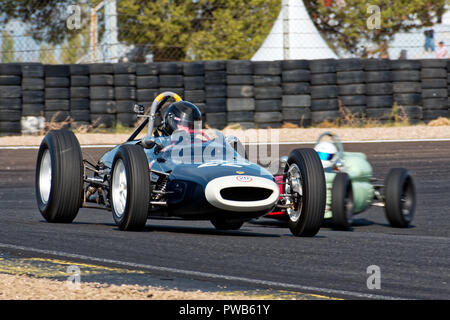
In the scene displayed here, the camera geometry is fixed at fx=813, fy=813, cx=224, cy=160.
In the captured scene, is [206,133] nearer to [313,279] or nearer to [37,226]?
[37,226]

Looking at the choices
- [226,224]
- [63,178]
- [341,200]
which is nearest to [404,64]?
[341,200]

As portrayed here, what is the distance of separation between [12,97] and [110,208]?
7153 millimetres

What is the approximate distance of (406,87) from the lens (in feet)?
47.4

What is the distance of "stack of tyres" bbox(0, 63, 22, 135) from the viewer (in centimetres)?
1352

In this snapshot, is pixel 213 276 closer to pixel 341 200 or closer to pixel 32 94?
pixel 341 200

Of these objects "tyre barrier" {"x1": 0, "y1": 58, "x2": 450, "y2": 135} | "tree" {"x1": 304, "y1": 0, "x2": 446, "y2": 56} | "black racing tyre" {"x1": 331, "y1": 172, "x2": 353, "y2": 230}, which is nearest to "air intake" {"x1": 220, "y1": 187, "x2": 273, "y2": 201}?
"black racing tyre" {"x1": 331, "y1": 172, "x2": 353, "y2": 230}

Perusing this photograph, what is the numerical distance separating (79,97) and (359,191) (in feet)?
23.9

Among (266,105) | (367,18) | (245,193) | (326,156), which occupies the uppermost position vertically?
(367,18)

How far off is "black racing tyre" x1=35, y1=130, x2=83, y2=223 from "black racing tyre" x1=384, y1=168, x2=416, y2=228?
2881mm

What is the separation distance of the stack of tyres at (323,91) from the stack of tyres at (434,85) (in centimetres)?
162

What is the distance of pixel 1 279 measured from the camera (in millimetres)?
4352

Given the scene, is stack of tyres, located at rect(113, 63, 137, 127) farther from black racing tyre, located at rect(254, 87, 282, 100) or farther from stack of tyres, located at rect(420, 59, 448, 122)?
stack of tyres, located at rect(420, 59, 448, 122)

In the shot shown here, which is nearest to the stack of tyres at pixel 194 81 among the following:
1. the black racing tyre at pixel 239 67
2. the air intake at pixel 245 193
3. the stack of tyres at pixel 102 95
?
the black racing tyre at pixel 239 67
